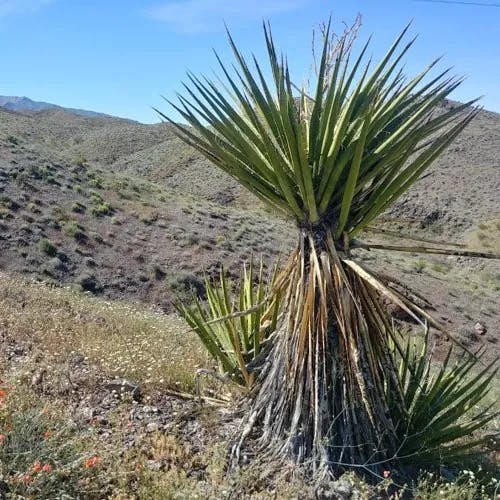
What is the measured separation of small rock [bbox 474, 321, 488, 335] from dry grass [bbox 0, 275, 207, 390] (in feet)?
47.8

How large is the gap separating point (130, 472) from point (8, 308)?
4.59m

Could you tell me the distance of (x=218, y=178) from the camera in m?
47.7

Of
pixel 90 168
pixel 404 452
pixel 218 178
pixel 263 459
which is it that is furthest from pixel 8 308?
pixel 218 178

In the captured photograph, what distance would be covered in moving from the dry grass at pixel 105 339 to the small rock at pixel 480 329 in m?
14.6

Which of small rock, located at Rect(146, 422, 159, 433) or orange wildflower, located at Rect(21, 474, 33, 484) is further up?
orange wildflower, located at Rect(21, 474, 33, 484)

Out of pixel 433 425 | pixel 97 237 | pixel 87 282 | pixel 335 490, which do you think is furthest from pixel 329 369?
pixel 97 237

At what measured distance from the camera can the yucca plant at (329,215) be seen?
3682 millimetres

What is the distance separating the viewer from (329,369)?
3820 mm

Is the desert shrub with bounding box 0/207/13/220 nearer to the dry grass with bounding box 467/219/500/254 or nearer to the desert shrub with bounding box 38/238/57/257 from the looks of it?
the desert shrub with bounding box 38/238/57/257

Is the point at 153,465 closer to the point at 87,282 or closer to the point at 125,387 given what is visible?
A: the point at 125,387

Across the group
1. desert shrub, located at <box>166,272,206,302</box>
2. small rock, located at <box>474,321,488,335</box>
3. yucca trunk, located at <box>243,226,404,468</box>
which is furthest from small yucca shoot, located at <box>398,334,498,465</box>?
small rock, located at <box>474,321,488,335</box>

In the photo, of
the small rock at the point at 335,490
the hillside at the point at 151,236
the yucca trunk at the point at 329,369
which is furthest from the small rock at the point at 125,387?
the hillside at the point at 151,236

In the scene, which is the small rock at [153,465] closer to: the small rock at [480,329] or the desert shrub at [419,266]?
the small rock at [480,329]

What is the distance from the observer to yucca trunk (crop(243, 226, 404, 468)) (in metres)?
3.70
